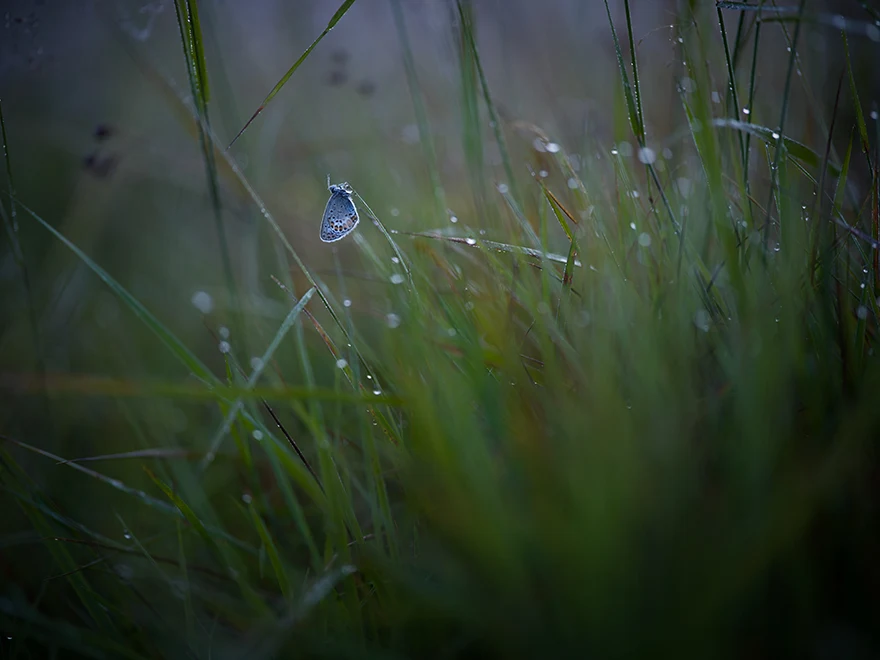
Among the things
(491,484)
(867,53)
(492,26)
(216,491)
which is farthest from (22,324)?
(867,53)

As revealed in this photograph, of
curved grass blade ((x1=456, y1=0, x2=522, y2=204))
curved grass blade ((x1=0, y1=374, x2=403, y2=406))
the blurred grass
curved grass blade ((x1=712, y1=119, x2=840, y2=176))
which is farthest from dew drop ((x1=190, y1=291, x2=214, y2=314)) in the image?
curved grass blade ((x1=712, y1=119, x2=840, y2=176))

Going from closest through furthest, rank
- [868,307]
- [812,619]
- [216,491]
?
[812,619], [868,307], [216,491]

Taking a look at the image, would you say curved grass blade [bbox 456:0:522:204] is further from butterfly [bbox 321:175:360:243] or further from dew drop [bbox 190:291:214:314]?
dew drop [bbox 190:291:214:314]

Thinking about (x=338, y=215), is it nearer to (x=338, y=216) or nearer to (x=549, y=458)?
(x=338, y=216)

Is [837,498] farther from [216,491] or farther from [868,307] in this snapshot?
[216,491]

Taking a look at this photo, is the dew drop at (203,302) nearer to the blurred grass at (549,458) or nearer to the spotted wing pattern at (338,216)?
the blurred grass at (549,458)

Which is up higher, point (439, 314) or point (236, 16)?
point (236, 16)

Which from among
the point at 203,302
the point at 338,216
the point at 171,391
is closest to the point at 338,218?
the point at 338,216

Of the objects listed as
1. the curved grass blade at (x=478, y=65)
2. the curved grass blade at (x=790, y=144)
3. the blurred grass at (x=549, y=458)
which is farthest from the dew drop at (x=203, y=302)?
the curved grass blade at (x=790, y=144)
